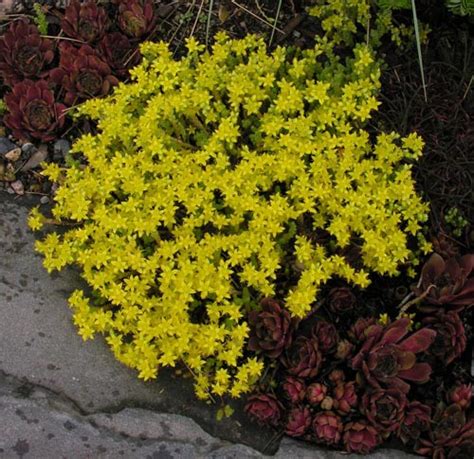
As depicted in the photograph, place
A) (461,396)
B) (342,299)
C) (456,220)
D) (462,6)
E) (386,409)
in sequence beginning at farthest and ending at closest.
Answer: (456,220), (462,6), (342,299), (461,396), (386,409)

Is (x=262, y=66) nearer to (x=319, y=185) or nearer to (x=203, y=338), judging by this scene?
(x=319, y=185)

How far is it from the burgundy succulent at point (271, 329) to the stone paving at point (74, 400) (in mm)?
377

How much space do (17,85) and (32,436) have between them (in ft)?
5.91

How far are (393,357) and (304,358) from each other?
0.39m

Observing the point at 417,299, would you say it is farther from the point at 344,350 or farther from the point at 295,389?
the point at 295,389

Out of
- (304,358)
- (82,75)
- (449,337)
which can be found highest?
(82,75)

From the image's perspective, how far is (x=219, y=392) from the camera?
339 centimetres

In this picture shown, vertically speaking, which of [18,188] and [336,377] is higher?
[18,188]

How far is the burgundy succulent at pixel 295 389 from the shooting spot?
3416 millimetres

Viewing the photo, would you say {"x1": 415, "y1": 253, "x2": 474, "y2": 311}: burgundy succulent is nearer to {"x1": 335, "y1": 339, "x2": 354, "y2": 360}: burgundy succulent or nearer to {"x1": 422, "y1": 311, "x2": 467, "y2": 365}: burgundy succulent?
{"x1": 422, "y1": 311, "x2": 467, "y2": 365}: burgundy succulent

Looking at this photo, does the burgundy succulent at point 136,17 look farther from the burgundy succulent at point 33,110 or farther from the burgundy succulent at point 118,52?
the burgundy succulent at point 33,110

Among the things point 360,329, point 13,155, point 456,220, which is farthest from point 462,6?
point 13,155

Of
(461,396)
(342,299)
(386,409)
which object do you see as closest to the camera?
(386,409)

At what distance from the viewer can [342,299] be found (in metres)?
3.53
